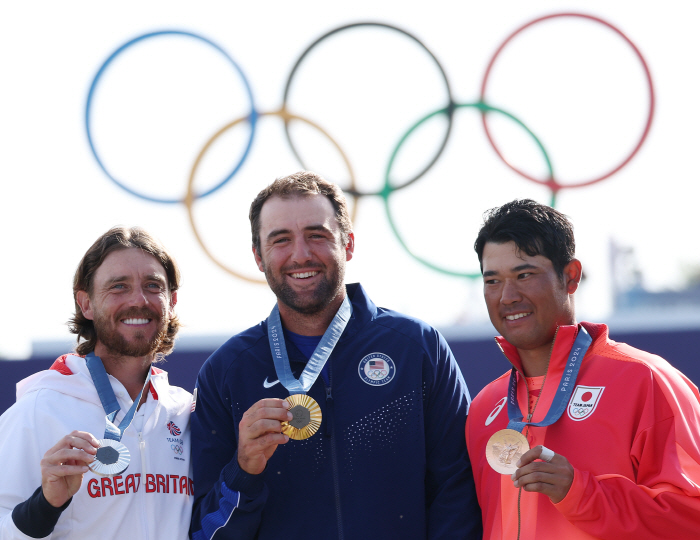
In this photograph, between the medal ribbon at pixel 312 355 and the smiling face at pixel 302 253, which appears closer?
the medal ribbon at pixel 312 355

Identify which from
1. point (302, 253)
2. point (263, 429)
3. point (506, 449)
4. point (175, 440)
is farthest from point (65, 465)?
point (506, 449)

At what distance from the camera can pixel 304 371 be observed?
3070 millimetres

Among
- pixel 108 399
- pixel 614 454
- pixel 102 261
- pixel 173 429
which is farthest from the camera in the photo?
pixel 102 261

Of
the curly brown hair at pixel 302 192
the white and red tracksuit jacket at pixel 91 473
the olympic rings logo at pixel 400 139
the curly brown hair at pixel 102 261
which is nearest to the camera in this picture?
the white and red tracksuit jacket at pixel 91 473

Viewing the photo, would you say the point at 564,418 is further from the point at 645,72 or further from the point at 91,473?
the point at 645,72

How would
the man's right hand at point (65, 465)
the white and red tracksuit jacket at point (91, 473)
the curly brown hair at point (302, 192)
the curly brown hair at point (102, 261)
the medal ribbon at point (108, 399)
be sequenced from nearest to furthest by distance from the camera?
the man's right hand at point (65, 465) < the white and red tracksuit jacket at point (91, 473) < the medal ribbon at point (108, 399) < the curly brown hair at point (302, 192) < the curly brown hair at point (102, 261)

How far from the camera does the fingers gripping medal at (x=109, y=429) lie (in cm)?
276

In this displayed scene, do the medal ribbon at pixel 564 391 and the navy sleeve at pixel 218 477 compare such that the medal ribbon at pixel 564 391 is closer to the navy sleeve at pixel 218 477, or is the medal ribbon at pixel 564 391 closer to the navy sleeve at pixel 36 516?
the navy sleeve at pixel 218 477

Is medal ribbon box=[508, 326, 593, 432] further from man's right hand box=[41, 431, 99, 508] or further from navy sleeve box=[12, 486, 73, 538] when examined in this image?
navy sleeve box=[12, 486, 73, 538]

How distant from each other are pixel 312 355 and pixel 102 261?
111 centimetres

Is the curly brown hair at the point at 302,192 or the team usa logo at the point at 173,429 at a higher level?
the curly brown hair at the point at 302,192

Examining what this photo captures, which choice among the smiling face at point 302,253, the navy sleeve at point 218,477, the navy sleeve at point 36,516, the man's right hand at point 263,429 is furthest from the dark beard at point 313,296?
the navy sleeve at point 36,516

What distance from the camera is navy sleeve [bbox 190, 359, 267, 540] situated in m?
2.86

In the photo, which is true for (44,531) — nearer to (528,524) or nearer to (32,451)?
(32,451)
